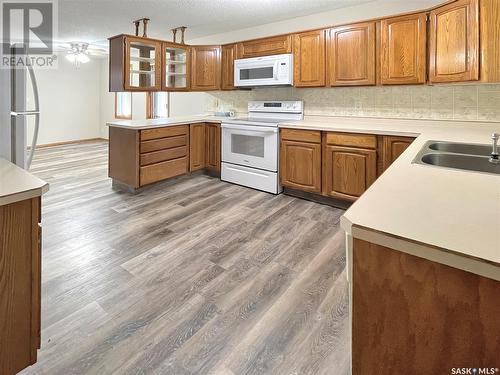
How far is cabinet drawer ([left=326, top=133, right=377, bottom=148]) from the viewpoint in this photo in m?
3.12

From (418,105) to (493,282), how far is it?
321 centimetres

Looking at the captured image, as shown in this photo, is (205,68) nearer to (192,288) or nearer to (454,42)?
(454,42)

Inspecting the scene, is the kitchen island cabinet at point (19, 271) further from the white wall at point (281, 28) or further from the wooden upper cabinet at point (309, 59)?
the white wall at point (281, 28)

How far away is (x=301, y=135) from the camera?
3623 millimetres

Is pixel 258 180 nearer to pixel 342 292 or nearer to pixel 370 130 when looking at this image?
pixel 370 130

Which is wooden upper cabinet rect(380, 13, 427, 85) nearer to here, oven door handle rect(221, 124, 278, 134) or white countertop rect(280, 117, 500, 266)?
oven door handle rect(221, 124, 278, 134)

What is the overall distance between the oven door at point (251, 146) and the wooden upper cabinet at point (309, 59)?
2.32 ft

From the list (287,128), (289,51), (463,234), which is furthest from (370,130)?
(463,234)

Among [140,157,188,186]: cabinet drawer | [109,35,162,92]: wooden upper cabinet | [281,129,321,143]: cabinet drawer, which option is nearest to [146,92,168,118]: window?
[109,35,162,92]: wooden upper cabinet

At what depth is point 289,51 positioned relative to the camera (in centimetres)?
388

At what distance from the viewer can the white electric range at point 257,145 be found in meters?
3.89

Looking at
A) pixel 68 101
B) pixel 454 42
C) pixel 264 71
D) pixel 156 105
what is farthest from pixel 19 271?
pixel 68 101

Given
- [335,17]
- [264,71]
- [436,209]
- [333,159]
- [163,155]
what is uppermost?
[335,17]

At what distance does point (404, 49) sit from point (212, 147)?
271cm
